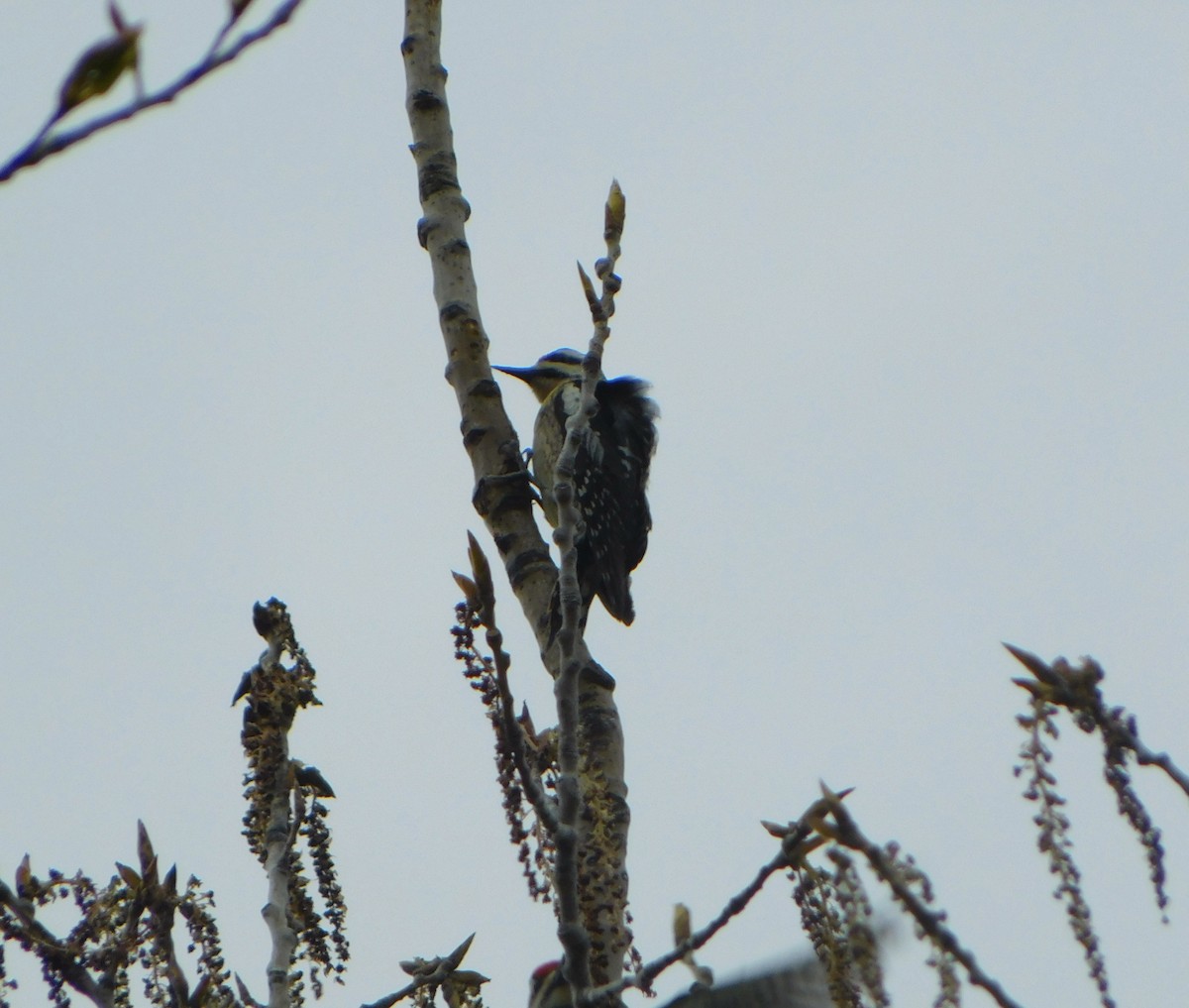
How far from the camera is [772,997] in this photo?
2803 mm

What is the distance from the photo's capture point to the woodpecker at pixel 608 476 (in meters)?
5.84

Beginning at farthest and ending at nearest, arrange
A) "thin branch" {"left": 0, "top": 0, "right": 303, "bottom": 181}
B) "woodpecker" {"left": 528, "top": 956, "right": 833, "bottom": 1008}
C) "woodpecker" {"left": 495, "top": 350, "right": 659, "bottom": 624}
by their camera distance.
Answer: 1. "woodpecker" {"left": 495, "top": 350, "right": 659, "bottom": 624}
2. "woodpecker" {"left": 528, "top": 956, "right": 833, "bottom": 1008}
3. "thin branch" {"left": 0, "top": 0, "right": 303, "bottom": 181}

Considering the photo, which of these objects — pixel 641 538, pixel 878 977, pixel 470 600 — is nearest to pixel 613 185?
pixel 470 600

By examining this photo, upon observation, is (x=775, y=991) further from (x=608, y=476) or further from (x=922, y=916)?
(x=608, y=476)

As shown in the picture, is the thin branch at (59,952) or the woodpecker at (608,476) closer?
the thin branch at (59,952)

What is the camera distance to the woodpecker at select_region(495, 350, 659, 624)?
19.2 feet

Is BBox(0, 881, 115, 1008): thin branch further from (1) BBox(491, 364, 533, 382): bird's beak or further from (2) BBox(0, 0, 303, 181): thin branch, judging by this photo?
(1) BBox(491, 364, 533, 382): bird's beak

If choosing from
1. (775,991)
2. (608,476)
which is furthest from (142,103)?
(608,476)

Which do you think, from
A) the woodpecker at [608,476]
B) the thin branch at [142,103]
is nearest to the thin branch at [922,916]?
the thin branch at [142,103]

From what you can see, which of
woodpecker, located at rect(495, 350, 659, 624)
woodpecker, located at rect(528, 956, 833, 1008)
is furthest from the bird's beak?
woodpecker, located at rect(528, 956, 833, 1008)

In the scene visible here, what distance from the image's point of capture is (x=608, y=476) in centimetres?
626

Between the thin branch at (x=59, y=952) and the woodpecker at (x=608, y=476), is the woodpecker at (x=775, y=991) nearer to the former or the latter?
the thin branch at (x=59, y=952)

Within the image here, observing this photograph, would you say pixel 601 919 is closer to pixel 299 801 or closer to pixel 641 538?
pixel 299 801

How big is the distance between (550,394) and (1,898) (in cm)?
483
